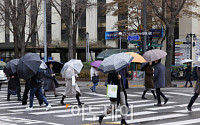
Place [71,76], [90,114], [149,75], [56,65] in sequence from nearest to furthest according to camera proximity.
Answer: [90,114] → [71,76] → [149,75] → [56,65]

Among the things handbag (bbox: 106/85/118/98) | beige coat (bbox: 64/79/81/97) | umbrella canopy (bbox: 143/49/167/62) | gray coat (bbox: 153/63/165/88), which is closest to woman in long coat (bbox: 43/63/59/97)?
beige coat (bbox: 64/79/81/97)

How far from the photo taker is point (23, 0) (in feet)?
98.5

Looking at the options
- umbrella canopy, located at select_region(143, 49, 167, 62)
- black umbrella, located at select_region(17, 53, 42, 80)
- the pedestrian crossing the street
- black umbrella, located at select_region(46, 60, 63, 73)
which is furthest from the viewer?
black umbrella, located at select_region(46, 60, 63, 73)

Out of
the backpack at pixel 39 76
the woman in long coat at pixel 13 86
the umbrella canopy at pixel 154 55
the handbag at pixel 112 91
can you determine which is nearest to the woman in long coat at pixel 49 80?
the woman in long coat at pixel 13 86

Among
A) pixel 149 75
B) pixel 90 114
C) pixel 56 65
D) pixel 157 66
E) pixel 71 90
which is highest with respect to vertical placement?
pixel 157 66

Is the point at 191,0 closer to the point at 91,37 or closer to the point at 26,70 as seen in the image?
the point at 91,37

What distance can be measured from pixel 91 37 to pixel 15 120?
4325 cm

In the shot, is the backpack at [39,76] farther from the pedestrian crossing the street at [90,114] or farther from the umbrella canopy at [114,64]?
the umbrella canopy at [114,64]

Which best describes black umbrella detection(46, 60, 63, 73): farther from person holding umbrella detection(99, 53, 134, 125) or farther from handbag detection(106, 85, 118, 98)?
handbag detection(106, 85, 118, 98)

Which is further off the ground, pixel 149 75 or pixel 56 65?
pixel 56 65

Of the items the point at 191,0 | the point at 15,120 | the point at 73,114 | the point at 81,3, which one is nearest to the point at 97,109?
the point at 73,114

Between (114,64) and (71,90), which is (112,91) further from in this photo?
(71,90)

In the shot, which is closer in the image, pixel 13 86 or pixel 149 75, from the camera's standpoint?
pixel 149 75

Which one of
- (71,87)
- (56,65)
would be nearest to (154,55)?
(71,87)
